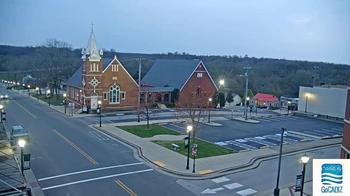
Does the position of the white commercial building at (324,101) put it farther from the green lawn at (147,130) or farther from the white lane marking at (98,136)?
the white lane marking at (98,136)

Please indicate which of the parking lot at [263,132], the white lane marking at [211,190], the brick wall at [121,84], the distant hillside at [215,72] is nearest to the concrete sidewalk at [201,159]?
the parking lot at [263,132]

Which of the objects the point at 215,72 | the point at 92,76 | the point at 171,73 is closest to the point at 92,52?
the point at 92,76

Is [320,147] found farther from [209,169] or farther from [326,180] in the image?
[326,180]

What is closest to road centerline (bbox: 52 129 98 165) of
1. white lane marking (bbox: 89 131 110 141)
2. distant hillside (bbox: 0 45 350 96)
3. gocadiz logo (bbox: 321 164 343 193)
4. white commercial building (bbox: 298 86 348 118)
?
white lane marking (bbox: 89 131 110 141)

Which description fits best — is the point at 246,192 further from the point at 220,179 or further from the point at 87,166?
the point at 87,166

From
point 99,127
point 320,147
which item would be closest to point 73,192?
point 99,127

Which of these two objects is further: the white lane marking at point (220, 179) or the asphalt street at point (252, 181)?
the white lane marking at point (220, 179)

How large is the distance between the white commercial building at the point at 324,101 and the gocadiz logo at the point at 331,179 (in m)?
46.4

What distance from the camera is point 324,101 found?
57344 mm

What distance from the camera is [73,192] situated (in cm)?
2100

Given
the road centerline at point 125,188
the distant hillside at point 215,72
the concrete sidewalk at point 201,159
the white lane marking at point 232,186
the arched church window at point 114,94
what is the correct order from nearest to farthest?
the road centerline at point 125,188 < the white lane marking at point 232,186 < the concrete sidewalk at point 201,159 < the arched church window at point 114,94 < the distant hillside at point 215,72

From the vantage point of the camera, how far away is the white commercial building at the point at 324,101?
54906 millimetres

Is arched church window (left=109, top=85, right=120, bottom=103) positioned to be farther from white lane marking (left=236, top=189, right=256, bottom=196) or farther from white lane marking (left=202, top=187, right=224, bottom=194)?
white lane marking (left=236, top=189, right=256, bottom=196)

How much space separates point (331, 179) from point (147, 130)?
29203 mm
